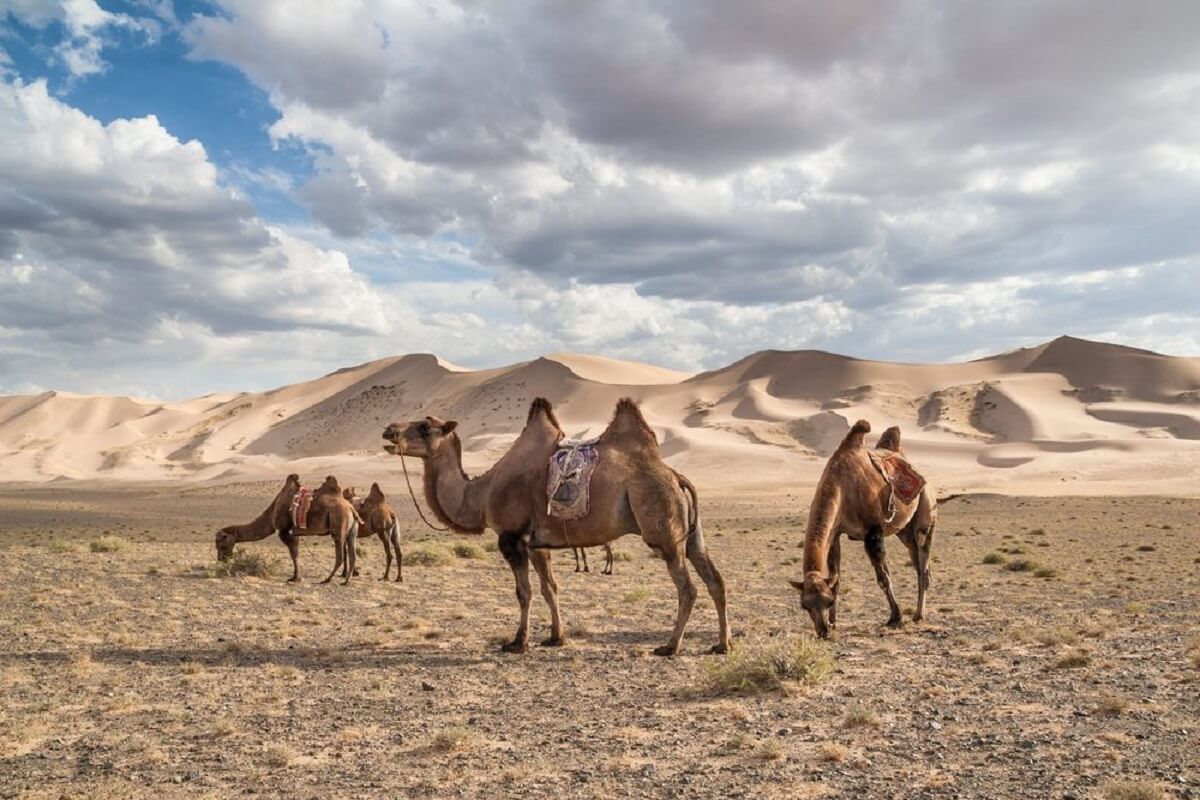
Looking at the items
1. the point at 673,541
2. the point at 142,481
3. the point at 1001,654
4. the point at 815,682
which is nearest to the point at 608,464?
the point at 673,541

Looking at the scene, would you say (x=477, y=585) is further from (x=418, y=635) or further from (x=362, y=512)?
(x=418, y=635)

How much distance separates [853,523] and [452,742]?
20.9 ft

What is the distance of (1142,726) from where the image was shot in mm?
7488

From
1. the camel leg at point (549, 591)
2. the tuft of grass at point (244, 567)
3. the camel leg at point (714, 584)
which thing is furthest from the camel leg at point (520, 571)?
the tuft of grass at point (244, 567)

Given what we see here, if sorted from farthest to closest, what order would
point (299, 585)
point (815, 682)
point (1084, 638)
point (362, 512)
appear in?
point (362, 512)
point (299, 585)
point (1084, 638)
point (815, 682)

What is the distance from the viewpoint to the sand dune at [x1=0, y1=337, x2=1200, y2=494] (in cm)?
7194

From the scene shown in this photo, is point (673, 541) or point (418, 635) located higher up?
point (673, 541)

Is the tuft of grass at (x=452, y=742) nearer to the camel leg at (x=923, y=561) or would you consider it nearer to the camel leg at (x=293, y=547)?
the camel leg at (x=923, y=561)

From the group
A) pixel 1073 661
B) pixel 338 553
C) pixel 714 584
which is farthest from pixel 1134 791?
pixel 338 553

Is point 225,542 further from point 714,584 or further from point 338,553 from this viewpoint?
point 714,584

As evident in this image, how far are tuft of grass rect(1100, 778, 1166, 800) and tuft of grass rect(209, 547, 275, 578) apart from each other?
634 inches

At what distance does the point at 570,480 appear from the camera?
440 inches

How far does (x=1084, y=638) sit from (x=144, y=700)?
1035 centimetres

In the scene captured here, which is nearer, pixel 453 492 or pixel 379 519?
pixel 453 492
